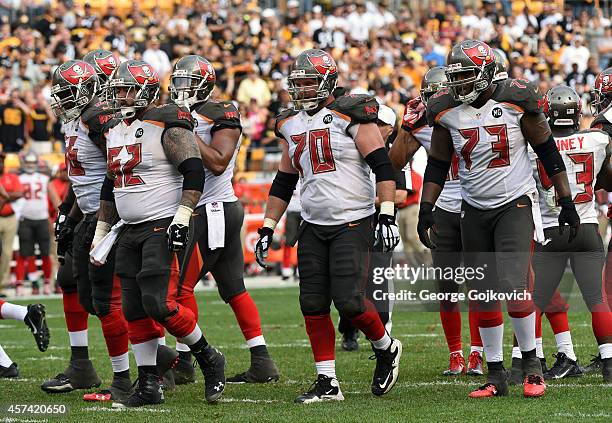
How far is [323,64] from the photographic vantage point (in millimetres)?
6684

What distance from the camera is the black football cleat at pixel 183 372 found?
25.3ft

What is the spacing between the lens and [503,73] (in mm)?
6980

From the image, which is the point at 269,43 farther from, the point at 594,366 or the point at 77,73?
the point at 594,366

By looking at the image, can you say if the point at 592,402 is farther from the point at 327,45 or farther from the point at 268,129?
the point at 327,45

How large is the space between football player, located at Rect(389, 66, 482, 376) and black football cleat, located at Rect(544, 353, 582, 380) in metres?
0.49

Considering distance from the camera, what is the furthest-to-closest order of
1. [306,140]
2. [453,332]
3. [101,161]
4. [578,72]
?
[578,72] < [453,332] < [101,161] < [306,140]

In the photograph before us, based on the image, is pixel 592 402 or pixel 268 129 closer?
pixel 592 402

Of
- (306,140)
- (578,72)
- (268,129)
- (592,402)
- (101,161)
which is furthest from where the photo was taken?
(578,72)

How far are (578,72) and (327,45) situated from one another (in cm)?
460

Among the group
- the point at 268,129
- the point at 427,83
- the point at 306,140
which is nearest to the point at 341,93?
the point at 306,140

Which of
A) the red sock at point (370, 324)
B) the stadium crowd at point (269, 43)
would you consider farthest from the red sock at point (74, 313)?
the stadium crowd at point (269, 43)

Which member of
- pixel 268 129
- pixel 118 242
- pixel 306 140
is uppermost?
pixel 306 140

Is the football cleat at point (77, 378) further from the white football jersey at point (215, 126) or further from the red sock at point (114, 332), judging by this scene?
the white football jersey at point (215, 126)

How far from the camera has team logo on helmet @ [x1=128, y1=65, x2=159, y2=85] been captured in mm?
6578
